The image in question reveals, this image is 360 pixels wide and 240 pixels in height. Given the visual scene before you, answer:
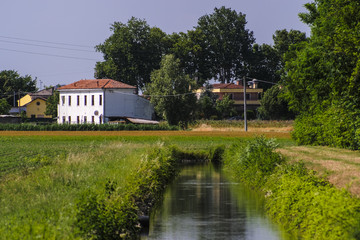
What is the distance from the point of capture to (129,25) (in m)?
120

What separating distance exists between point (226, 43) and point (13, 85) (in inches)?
2206

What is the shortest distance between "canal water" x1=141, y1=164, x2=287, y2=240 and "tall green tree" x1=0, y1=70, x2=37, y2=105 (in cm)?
12181

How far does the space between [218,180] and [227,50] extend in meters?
97.2

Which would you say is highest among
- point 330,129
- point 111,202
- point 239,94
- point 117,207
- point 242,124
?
point 239,94

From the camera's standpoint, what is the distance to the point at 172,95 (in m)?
101

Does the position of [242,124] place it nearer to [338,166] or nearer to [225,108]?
[225,108]

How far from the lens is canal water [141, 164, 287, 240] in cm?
1854

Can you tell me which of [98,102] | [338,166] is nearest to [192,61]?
[98,102]

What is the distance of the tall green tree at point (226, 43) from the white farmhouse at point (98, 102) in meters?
28.0

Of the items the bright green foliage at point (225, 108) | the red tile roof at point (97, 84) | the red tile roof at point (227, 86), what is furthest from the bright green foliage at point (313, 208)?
the red tile roof at point (227, 86)

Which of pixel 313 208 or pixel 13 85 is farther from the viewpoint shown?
pixel 13 85

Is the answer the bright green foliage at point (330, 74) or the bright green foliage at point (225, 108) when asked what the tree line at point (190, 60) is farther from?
the bright green foliage at point (330, 74)

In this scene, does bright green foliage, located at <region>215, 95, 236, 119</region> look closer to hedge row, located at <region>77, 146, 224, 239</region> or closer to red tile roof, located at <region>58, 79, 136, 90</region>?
red tile roof, located at <region>58, 79, 136, 90</region>

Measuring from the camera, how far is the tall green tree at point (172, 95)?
10050 cm
